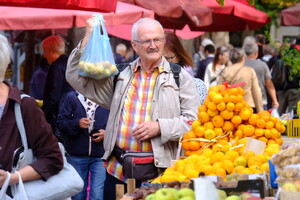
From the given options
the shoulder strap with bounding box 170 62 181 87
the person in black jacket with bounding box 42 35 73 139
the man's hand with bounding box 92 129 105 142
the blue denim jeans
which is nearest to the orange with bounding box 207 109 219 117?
the shoulder strap with bounding box 170 62 181 87

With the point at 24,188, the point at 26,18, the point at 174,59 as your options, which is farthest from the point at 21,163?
the point at 26,18

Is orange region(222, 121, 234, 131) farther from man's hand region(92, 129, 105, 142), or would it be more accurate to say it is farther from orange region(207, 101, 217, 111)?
man's hand region(92, 129, 105, 142)

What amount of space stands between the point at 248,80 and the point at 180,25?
2.48m

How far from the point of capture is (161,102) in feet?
17.5

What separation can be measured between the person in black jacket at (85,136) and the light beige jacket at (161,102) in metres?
1.93

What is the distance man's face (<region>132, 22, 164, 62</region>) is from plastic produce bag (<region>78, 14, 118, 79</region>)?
264 mm

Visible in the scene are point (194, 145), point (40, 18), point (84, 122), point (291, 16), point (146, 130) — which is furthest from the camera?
point (291, 16)

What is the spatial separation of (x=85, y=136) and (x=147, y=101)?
2361 mm

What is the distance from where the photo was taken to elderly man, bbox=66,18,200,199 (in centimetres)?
534

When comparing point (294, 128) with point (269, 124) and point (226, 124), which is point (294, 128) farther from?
point (226, 124)

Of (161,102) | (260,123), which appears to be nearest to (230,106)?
(260,123)

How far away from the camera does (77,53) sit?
5.46m

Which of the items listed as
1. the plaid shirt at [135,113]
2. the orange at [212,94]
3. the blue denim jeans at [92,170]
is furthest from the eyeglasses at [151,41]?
the blue denim jeans at [92,170]

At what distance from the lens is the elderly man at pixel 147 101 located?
17.5 feet
